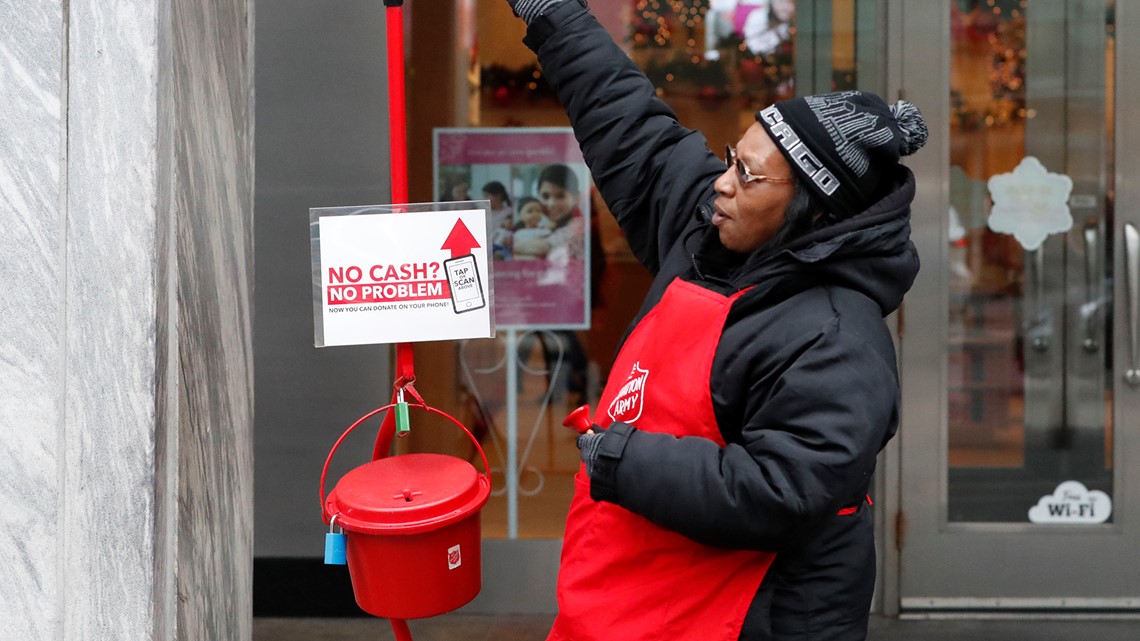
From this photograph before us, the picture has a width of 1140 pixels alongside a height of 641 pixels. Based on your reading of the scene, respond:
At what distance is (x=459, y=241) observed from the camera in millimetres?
2438

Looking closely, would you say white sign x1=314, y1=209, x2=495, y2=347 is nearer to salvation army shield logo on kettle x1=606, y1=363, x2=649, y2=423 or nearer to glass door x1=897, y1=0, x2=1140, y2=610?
salvation army shield logo on kettle x1=606, y1=363, x2=649, y2=423

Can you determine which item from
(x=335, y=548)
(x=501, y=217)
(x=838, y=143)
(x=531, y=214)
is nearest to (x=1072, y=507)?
(x=531, y=214)

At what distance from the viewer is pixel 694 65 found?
188 inches

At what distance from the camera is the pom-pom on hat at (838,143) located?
196 centimetres

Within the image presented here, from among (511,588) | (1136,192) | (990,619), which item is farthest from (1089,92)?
(511,588)

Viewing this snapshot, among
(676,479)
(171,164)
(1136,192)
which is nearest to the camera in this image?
(676,479)

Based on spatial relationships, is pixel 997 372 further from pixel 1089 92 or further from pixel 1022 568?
pixel 1089 92

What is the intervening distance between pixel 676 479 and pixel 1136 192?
342 centimetres

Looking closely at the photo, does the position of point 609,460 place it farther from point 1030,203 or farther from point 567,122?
point 1030,203

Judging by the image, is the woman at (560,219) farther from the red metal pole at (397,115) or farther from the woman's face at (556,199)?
the red metal pole at (397,115)

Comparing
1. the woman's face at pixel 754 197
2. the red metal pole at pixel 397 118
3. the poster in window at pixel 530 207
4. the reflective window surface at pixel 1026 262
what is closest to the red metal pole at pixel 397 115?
the red metal pole at pixel 397 118

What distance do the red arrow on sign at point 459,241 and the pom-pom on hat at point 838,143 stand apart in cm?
71

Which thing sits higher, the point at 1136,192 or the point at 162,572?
the point at 1136,192

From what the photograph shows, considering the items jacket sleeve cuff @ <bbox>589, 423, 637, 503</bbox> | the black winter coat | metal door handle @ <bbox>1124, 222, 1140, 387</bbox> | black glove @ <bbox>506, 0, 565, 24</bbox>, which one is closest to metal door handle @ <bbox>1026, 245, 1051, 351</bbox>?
metal door handle @ <bbox>1124, 222, 1140, 387</bbox>
